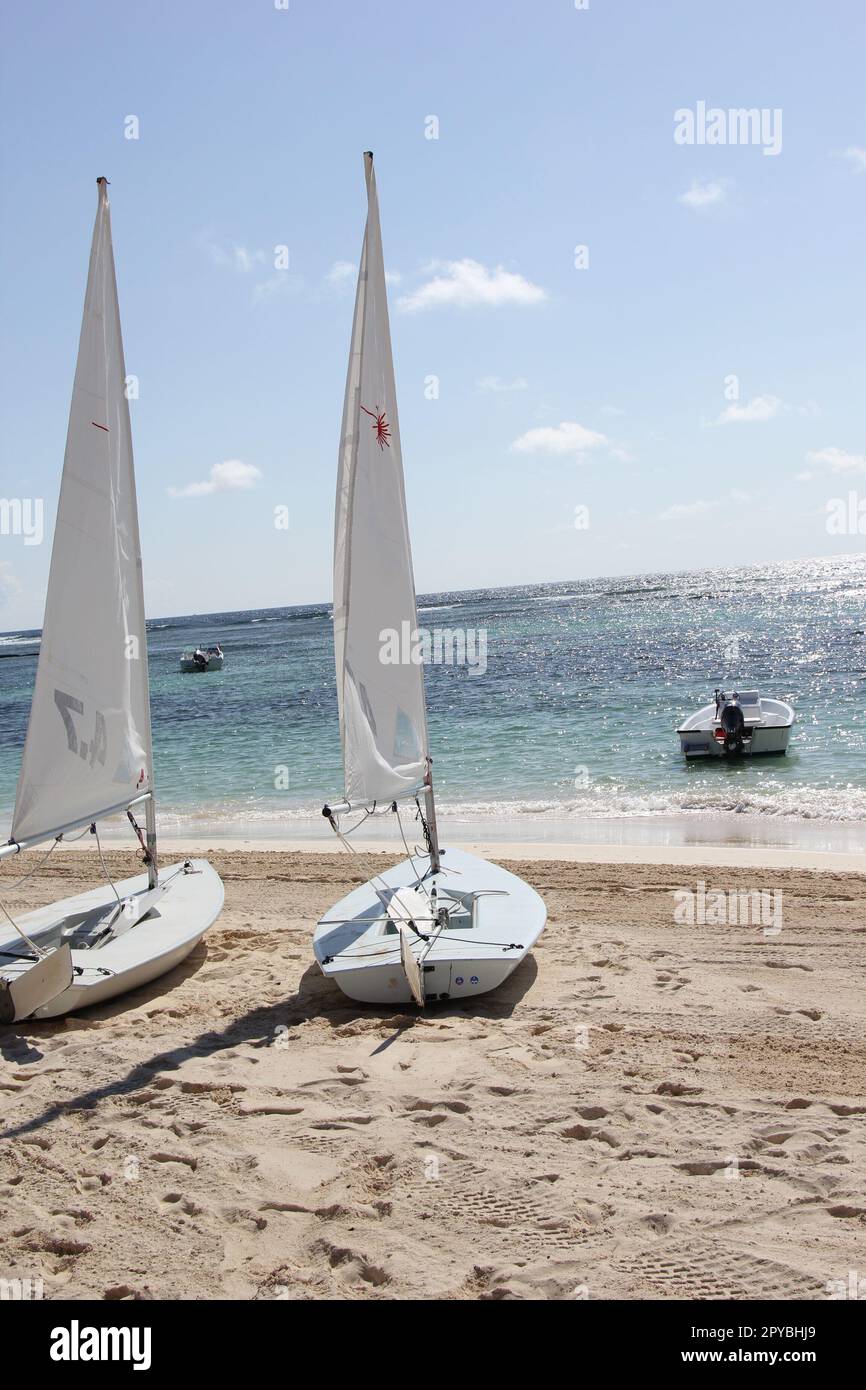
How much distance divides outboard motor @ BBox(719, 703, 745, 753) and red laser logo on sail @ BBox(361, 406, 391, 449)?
550 inches

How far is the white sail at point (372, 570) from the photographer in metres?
8.46

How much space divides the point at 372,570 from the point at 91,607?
2608 millimetres

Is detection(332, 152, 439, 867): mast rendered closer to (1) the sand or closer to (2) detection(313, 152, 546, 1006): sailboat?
(2) detection(313, 152, 546, 1006): sailboat

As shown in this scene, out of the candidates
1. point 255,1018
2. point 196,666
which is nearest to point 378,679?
point 255,1018

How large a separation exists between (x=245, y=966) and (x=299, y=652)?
5618 centimetres

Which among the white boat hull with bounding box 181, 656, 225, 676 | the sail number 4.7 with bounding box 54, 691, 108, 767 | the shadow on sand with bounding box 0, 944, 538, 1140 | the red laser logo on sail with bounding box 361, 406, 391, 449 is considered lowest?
the shadow on sand with bounding box 0, 944, 538, 1140

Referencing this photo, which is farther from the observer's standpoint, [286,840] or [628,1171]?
[286,840]

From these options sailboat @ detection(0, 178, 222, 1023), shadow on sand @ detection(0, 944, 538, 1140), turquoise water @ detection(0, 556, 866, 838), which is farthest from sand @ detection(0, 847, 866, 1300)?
turquoise water @ detection(0, 556, 866, 838)

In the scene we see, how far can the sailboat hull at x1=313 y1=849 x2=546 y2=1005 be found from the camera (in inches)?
292

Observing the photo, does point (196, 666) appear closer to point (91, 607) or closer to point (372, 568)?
point (91, 607)

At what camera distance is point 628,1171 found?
507 cm

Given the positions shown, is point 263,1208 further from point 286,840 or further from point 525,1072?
point 286,840

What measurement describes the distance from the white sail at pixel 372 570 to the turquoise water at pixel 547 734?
7.38 m
